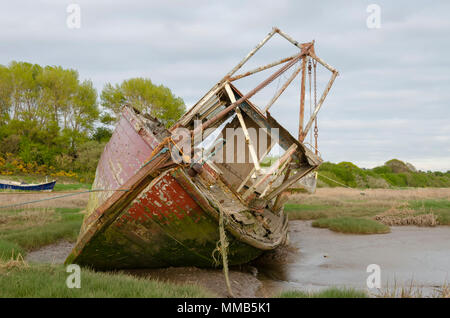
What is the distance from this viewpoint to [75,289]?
3.81 metres

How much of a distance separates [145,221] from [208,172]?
1.63 m

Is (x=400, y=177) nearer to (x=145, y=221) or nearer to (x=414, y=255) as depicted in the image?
(x=414, y=255)

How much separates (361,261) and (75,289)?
19.7ft

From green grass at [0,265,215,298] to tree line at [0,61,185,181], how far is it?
1124 inches

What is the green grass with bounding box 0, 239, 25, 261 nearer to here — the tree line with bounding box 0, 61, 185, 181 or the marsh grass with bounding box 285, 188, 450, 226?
the marsh grass with bounding box 285, 188, 450, 226

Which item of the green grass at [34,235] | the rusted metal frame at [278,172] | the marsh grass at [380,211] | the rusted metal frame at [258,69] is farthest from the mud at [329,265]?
the rusted metal frame at [258,69]

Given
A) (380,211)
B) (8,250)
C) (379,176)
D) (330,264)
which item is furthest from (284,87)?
(379,176)

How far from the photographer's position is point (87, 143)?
108ft

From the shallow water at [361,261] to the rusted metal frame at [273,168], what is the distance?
174cm

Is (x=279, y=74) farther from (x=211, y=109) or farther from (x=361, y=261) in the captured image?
(x=361, y=261)

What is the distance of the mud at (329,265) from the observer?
5602 millimetres

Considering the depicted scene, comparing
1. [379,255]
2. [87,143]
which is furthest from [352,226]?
[87,143]

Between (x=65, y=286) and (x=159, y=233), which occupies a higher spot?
(x=159, y=233)

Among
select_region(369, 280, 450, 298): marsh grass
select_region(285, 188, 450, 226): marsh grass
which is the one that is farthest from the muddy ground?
select_region(285, 188, 450, 226): marsh grass
